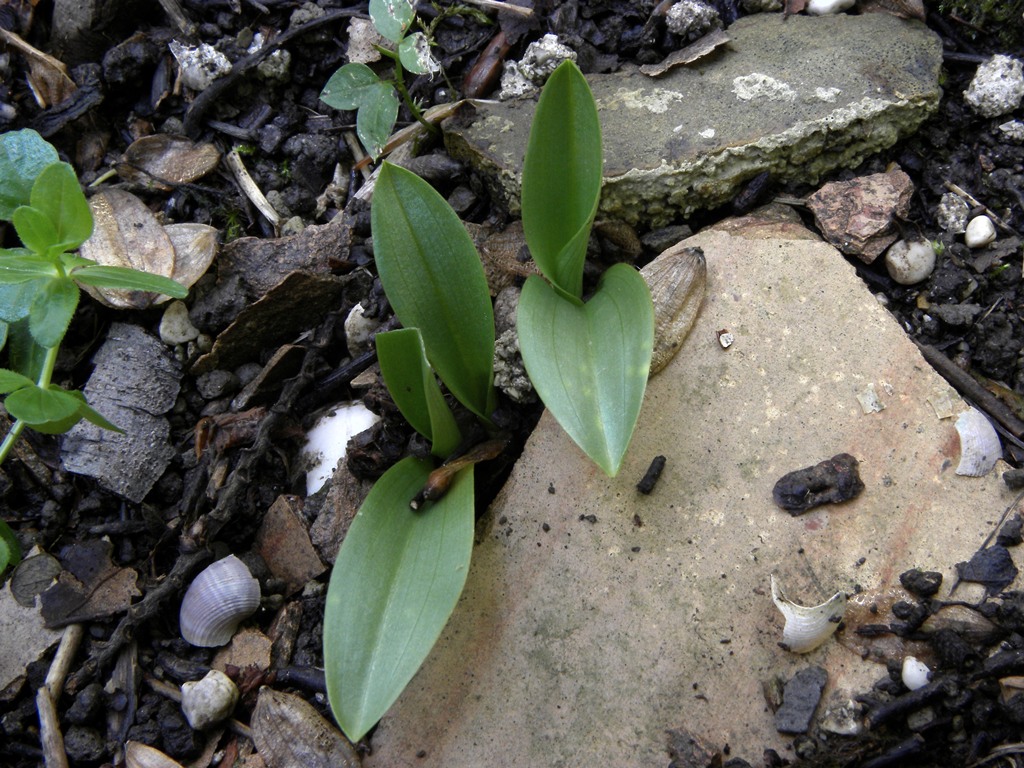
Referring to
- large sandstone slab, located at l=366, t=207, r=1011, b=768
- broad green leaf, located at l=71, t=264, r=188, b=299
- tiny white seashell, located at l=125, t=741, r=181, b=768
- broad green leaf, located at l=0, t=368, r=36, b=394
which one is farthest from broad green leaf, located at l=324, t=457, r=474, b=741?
broad green leaf, located at l=0, t=368, r=36, b=394

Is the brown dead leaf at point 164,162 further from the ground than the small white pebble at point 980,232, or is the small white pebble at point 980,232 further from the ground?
the brown dead leaf at point 164,162

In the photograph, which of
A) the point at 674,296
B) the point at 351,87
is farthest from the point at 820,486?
the point at 351,87

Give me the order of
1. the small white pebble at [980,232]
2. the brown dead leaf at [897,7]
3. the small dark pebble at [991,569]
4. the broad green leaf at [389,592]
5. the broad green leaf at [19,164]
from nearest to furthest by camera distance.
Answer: the broad green leaf at [389,592], the small dark pebble at [991,569], the broad green leaf at [19,164], the small white pebble at [980,232], the brown dead leaf at [897,7]

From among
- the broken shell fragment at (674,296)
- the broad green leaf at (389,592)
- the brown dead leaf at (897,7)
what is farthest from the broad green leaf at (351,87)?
the brown dead leaf at (897,7)

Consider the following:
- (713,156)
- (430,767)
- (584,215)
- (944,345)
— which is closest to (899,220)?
(944,345)

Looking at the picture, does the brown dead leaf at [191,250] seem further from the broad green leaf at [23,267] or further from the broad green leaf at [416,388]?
the broad green leaf at [416,388]

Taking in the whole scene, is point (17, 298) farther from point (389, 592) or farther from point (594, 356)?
point (594, 356)

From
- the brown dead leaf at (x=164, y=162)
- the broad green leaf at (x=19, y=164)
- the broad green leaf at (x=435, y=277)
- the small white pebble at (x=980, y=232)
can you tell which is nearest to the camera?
the broad green leaf at (x=435, y=277)

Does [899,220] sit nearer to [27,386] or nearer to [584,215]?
[584,215]
